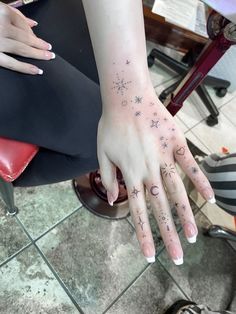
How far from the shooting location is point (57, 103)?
1.74 ft

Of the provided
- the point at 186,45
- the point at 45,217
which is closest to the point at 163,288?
the point at 45,217

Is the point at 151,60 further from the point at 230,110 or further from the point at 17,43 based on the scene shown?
the point at 17,43

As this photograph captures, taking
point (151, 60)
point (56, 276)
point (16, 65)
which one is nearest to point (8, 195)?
point (56, 276)

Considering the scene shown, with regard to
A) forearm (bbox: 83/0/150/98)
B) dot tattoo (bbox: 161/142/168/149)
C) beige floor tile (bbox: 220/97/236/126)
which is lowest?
beige floor tile (bbox: 220/97/236/126)

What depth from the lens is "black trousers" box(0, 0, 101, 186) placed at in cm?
49

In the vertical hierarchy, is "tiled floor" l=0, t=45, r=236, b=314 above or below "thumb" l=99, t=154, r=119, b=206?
below

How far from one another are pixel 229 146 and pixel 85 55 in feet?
3.45

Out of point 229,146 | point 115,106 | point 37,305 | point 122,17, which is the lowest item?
point 37,305

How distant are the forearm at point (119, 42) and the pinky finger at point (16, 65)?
13cm

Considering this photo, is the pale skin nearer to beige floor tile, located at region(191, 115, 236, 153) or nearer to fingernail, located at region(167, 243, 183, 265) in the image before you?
fingernail, located at region(167, 243, 183, 265)

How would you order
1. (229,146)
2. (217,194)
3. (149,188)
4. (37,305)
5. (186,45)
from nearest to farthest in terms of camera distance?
1. (149,188)
2. (37,305)
3. (217,194)
4. (229,146)
5. (186,45)

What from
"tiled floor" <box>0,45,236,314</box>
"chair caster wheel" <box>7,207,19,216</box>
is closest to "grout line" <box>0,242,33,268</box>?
"tiled floor" <box>0,45,236,314</box>

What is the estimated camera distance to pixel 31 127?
1.63 ft

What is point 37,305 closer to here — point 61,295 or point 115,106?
point 61,295
